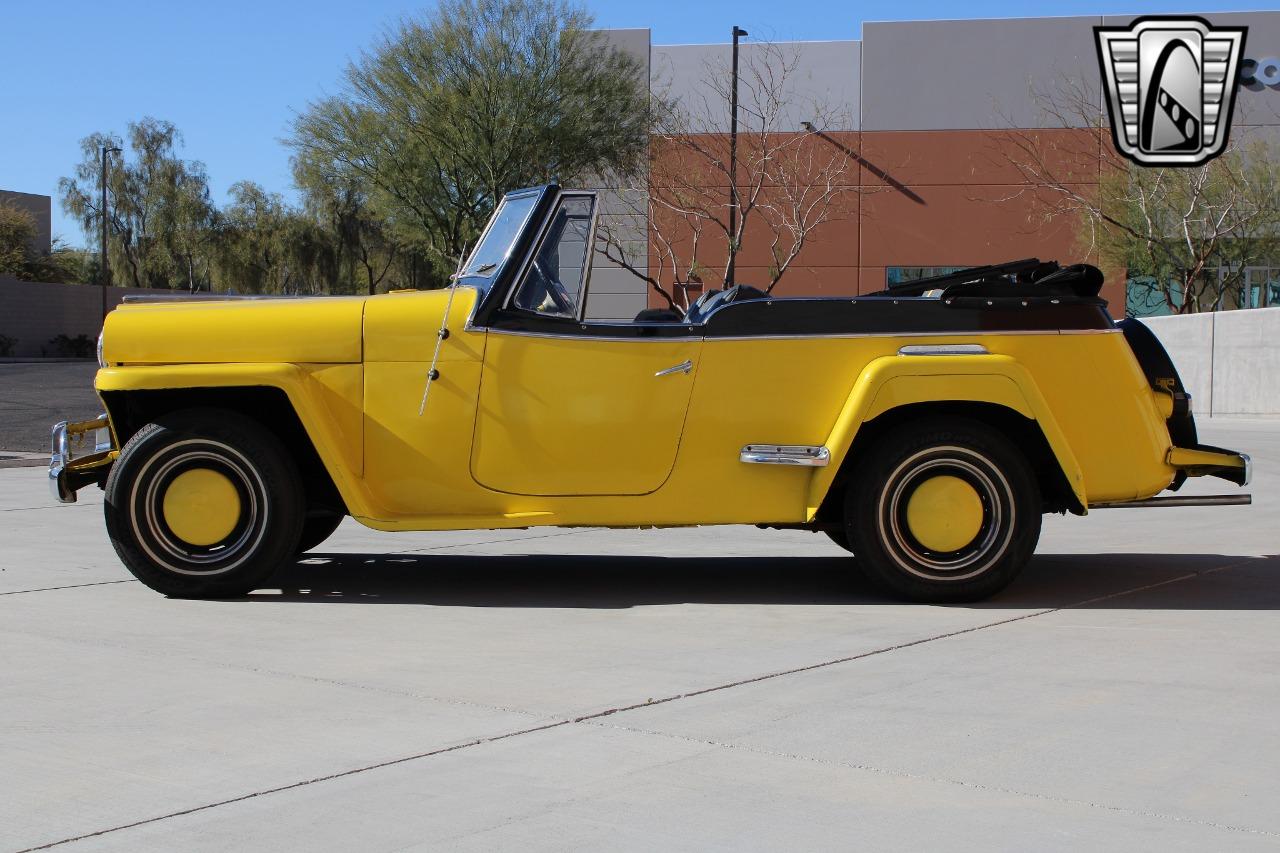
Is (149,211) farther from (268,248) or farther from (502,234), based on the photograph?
(502,234)

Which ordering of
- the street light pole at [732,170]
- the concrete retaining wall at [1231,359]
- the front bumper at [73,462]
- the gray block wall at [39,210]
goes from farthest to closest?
the gray block wall at [39,210]
the street light pole at [732,170]
the concrete retaining wall at [1231,359]
the front bumper at [73,462]

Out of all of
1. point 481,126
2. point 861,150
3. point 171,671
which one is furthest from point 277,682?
point 861,150

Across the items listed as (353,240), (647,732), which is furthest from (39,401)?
(353,240)

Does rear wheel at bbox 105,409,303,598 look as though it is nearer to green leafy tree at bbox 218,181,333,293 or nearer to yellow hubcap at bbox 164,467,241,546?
yellow hubcap at bbox 164,467,241,546

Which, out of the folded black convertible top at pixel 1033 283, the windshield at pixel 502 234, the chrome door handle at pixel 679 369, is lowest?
the chrome door handle at pixel 679 369

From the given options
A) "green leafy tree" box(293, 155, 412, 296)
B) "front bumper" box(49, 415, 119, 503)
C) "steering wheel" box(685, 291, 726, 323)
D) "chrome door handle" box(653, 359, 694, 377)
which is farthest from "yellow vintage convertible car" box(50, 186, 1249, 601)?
"green leafy tree" box(293, 155, 412, 296)

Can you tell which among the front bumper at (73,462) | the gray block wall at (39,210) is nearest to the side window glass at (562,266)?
the front bumper at (73,462)

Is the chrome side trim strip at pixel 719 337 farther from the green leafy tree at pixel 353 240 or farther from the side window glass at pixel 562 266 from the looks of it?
the green leafy tree at pixel 353 240

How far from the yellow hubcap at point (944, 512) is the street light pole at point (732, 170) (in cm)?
3058

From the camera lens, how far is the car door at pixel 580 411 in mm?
6371

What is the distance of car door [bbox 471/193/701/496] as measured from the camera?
6371 mm

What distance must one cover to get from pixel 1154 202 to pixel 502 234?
103 feet

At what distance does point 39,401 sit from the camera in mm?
24484

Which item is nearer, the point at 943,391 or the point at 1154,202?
the point at 943,391
